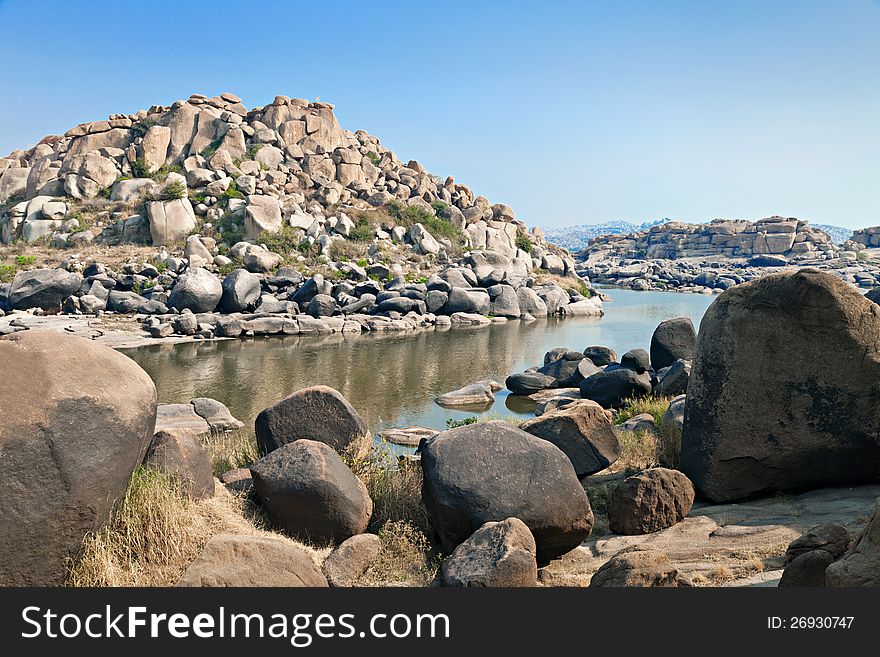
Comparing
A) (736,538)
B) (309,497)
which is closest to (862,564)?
(736,538)

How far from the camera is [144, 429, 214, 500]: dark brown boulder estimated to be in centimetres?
734

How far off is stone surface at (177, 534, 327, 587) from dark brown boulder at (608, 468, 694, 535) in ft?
12.4

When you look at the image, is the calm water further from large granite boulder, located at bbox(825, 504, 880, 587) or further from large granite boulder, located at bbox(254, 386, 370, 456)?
large granite boulder, located at bbox(825, 504, 880, 587)

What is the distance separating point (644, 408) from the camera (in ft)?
51.0

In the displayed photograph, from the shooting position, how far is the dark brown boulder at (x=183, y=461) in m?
7.34

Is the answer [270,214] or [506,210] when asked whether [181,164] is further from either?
[506,210]

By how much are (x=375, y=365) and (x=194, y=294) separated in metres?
13.5

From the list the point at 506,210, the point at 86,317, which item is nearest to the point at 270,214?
the point at 86,317

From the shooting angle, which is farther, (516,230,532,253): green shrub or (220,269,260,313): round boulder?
(516,230,532,253): green shrub

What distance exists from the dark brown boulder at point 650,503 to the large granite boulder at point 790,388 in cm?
92

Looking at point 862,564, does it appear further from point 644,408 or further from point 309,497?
point 644,408

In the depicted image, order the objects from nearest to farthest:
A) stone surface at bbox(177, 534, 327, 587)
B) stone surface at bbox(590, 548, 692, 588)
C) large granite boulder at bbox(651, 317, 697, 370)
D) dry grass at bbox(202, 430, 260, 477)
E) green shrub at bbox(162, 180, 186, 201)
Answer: stone surface at bbox(590, 548, 692, 588)
stone surface at bbox(177, 534, 327, 587)
dry grass at bbox(202, 430, 260, 477)
large granite boulder at bbox(651, 317, 697, 370)
green shrub at bbox(162, 180, 186, 201)

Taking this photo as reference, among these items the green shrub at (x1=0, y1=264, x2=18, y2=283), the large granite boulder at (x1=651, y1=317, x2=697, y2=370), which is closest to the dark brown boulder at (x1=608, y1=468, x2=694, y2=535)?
A: the large granite boulder at (x1=651, y1=317, x2=697, y2=370)

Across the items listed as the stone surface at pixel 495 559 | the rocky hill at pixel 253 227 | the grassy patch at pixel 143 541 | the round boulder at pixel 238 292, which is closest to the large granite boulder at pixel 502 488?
the stone surface at pixel 495 559
